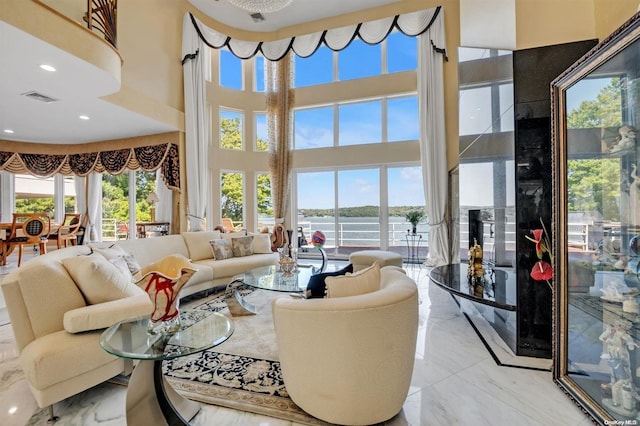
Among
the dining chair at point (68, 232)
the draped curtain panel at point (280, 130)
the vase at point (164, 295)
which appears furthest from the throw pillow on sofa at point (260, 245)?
the dining chair at point (68, 232)

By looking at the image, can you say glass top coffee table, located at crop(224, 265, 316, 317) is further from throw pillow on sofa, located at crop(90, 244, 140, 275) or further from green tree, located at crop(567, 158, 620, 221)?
green tree, located at crop(567, 158, 620, 221)

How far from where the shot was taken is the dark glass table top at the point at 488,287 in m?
2.58

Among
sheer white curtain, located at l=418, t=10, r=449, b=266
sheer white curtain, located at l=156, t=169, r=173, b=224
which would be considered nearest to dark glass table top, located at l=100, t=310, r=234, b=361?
sheer white curtain, located at l=418, t=10, r=449, b=266

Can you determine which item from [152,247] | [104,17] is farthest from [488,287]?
[104,17]

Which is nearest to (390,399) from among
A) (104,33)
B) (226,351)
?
(226,351)

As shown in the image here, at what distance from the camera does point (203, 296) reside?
13.7ft

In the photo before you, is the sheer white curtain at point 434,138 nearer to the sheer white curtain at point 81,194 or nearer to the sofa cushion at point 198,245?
the sofa cushion at point 198,245

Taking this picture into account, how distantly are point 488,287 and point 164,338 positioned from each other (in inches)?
115

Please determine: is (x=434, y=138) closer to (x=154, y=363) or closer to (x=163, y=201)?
(x=154, y=363)

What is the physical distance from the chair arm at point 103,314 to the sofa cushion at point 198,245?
2.54 meters

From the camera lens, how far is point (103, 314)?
1.94 m

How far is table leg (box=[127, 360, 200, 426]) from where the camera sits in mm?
1577

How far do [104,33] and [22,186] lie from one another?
6035 mm

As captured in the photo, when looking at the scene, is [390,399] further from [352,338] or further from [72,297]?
[72,297]
